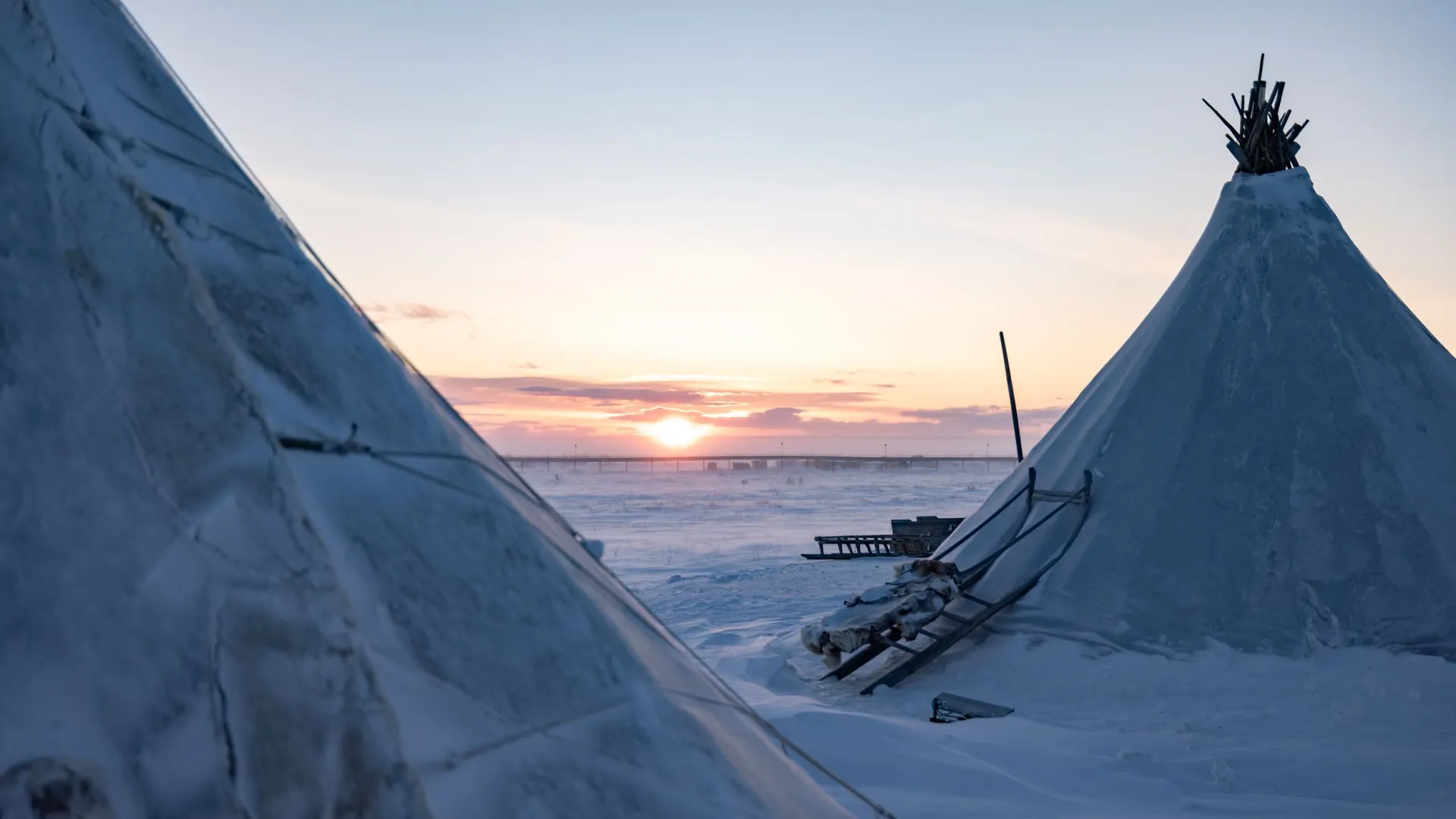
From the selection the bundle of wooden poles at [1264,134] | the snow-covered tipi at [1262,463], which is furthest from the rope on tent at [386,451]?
the bundle of wooden poles at [1264,134]

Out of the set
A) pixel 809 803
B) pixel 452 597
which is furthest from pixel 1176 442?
pixel 452 597

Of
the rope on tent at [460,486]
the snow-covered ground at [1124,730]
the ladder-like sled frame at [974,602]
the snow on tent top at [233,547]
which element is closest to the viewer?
the snow on tent top at [233,547]

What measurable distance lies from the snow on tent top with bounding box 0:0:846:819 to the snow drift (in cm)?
593

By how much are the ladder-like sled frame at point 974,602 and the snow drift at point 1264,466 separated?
0.10m

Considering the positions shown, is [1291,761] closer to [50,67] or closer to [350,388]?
[350,388]

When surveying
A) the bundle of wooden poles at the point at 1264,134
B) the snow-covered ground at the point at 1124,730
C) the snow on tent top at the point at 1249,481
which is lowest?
the snow-covered ground at the point at 1124,730

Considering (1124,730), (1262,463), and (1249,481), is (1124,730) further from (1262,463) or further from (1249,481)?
(1262,463)

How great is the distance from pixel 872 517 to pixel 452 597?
35997 mm


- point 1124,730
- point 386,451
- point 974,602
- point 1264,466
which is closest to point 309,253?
point 386,451

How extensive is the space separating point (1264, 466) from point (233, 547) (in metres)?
7.99

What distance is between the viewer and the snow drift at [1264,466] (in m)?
6.99

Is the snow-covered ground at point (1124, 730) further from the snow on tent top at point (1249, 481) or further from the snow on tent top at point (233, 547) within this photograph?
the snow on tent top at point (233, 547)

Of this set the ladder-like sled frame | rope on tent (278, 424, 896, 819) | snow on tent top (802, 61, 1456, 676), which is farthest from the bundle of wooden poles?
rope on tent (278, 424, 896, 819)

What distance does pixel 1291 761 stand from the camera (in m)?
5.33
